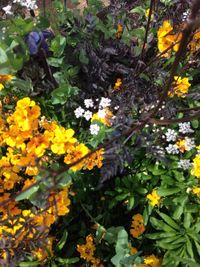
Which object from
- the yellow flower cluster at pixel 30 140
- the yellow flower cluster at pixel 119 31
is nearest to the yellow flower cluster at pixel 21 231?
the yellow flower cluster at pixel 30 140

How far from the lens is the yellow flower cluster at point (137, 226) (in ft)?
5.51

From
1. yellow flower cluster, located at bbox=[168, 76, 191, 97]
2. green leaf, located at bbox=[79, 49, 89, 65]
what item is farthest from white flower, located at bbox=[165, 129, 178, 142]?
green leaf, located at bbox=[79, 49, 89, 65]

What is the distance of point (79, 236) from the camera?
1.79 meters

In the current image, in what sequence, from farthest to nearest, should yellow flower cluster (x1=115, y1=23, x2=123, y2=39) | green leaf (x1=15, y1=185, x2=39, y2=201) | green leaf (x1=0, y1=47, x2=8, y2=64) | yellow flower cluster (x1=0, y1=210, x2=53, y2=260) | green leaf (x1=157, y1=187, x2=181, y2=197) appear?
1. yellow flower cluster (x1=115, y1=23, x2=123, y2=39)
2. green leaf (x1=157, y1=187, x2=181, y2=197)
3. green leaf (x1=0, y1=47, x2=8, y2=64)
4. yellow flower cluster (x1=0, y1=210, x2=53, y2=260)
5. green leaf (x1=15, y1=185, x2=39, y2=201)

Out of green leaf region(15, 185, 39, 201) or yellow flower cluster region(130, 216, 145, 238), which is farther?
yellow flower cluster region(130, 216, 145, 238)

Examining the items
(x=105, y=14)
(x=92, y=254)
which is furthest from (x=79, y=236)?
(x=105, y=14)

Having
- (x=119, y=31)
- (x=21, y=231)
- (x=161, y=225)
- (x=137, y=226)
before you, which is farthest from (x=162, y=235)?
(x=119, y=31)

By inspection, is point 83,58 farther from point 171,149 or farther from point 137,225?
point 137,225

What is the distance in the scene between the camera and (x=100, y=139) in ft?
4.87

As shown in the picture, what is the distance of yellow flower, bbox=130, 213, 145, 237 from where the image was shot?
5.51ft

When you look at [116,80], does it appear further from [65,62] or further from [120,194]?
[120,194]

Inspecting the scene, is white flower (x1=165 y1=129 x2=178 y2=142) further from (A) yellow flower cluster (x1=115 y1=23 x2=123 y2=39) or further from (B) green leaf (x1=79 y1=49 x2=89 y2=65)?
(A) yellow flower cluster (x1=115 y1=23 x2=123 y2=39)

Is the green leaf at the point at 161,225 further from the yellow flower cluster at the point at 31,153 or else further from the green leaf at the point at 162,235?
the yellow flower cluster at the point at 31,153

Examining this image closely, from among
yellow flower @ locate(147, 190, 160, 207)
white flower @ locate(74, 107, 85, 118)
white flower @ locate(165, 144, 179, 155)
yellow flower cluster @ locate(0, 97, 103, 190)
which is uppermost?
yellow flower cluster @ locate(0, 97, 103, 190)
